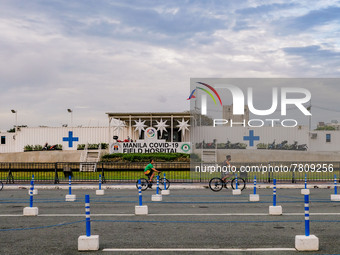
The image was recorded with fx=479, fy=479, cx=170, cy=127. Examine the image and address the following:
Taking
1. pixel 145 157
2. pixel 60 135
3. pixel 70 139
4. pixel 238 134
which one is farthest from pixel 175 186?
pixel 60 135

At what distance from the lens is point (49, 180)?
31188 mm

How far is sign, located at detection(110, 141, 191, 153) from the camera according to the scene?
45.5m

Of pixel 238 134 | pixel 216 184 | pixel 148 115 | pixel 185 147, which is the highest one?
pixel 148 115

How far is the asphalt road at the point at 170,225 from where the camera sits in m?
10.8

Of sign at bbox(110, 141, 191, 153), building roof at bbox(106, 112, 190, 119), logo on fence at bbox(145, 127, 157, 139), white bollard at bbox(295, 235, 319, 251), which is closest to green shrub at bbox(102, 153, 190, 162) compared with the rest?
sign at bbox(110, 141, 191, 153)

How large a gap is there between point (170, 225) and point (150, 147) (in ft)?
106

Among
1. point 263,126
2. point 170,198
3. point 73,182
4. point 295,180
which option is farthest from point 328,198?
point 263,126

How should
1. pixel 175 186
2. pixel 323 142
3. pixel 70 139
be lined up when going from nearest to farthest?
pixel 175 186 → pixel 323 142 → pixel 70 139

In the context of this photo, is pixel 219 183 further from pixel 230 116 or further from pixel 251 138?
pixel 230 116

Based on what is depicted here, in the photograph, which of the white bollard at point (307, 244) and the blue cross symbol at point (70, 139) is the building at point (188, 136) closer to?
the blue cross symbol at point (70, 139)

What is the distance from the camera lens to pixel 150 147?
45719 mm

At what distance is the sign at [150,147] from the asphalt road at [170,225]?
83.0ft

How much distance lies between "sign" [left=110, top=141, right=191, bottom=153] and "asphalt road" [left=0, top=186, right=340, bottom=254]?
2529 cm

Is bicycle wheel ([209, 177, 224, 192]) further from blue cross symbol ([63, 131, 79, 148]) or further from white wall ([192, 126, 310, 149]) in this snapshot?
blue cross symbol ([63, 131, 79, 148])
